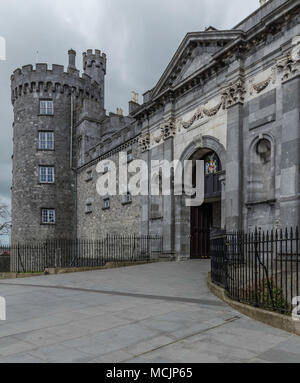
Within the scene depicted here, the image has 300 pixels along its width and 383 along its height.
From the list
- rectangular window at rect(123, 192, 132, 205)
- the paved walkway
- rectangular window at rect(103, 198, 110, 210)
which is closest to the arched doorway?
rectangular window at rect(123, 192, 132, 205)

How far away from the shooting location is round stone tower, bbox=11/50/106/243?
28.3 metres

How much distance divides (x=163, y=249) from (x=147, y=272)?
14.7ft

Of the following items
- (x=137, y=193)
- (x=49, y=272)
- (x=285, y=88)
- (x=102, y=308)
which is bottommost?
(x=49, y=272)

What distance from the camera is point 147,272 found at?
522 inches

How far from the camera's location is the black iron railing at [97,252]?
18.4 m

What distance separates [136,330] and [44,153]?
84.5 ft

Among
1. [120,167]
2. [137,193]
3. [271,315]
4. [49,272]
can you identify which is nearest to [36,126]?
[120,167]

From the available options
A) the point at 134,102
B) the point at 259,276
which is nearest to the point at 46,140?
the point at 134,102

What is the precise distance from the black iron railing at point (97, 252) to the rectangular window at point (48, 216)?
173 cm

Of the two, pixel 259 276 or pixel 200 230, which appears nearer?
pixel 259 276

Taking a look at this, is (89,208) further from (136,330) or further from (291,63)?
(136,330)

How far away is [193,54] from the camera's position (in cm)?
1683

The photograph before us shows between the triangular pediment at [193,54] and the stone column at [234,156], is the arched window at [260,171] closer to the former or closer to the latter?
the stone column at [234,156]
